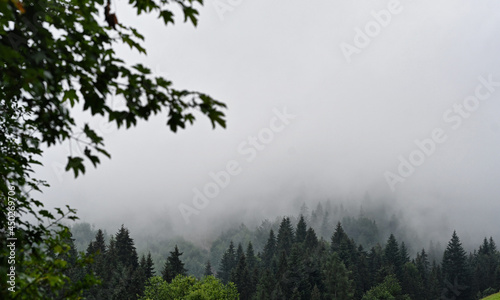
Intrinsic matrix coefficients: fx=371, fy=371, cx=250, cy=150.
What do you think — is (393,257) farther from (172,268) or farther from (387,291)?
(172,268)

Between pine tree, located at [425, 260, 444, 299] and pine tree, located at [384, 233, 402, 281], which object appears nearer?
pine tree, located at [384, 233, 402, 281]

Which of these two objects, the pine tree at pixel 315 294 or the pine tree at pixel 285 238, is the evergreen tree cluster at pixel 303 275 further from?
the pine tree at pixel 285 238

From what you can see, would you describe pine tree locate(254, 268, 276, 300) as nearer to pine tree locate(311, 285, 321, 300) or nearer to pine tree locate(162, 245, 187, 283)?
pine tree locate(311, 285, 321, 300)

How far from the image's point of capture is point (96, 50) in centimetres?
443

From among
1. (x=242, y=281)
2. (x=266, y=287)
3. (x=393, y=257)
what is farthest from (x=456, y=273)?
(x=266, y=287)

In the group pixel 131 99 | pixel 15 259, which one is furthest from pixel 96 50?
pixel 15 259

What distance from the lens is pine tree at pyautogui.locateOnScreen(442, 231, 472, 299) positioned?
90.4 m

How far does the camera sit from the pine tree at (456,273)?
297 ft

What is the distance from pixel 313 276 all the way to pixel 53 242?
2636 inches

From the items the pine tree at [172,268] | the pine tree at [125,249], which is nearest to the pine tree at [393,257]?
the pine tree at [172,268]

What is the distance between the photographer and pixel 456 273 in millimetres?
97875

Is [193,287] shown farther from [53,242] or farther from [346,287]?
[53,242]

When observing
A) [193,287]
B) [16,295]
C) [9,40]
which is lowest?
[16,295]

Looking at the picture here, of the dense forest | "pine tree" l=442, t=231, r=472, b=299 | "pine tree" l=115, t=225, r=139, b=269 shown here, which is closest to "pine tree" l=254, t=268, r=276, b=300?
→ the dense forest
